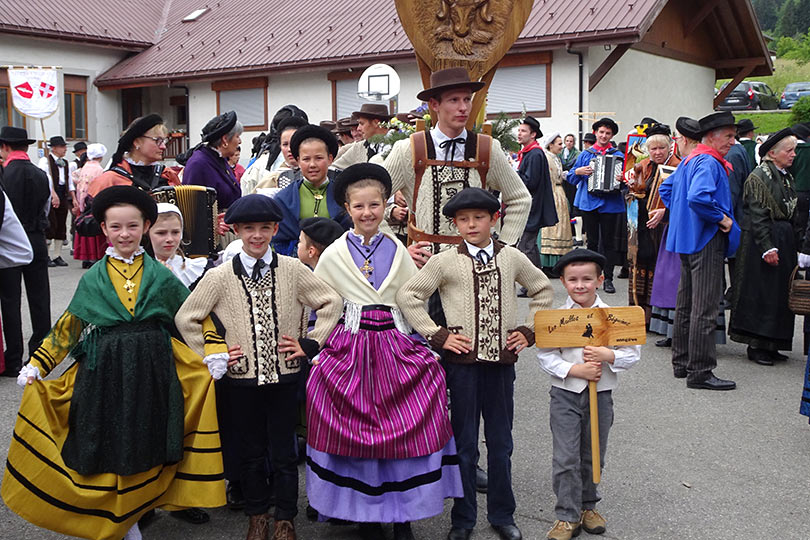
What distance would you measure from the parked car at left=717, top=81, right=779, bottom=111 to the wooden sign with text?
119ft

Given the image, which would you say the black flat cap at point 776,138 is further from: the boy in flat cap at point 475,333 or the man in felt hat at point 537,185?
the boy in flat cap at point 475,333

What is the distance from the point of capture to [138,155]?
552 cm

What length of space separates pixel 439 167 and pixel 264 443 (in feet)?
5.36

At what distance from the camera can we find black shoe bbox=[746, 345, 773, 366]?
757 cm

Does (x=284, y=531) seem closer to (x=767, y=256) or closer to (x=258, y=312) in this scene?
(x=258, y=312)

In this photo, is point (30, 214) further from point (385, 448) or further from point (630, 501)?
point (630, 501)

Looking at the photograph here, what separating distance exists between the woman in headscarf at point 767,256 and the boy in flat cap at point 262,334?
4951 millimetres

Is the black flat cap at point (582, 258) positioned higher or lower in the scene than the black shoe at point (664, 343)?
higher

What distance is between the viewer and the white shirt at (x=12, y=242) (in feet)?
20.8

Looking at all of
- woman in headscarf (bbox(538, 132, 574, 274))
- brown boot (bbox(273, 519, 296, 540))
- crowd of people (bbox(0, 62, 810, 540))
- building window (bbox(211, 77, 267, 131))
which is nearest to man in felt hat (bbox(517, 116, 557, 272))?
woman in headscarf (bbox(538, 132, 574, 274))

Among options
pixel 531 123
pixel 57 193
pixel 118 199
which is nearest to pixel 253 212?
pixel 118 199

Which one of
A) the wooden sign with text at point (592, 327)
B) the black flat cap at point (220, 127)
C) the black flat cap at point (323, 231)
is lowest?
the wooden sign with text at point (592, 327)

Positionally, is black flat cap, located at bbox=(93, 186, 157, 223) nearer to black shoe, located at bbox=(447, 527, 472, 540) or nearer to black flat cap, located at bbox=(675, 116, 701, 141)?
black shoe, located at bbox=(447, 527, 472, 540)

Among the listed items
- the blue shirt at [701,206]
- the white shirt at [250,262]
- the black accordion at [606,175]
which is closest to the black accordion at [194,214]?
the white shirt at [250,262]
